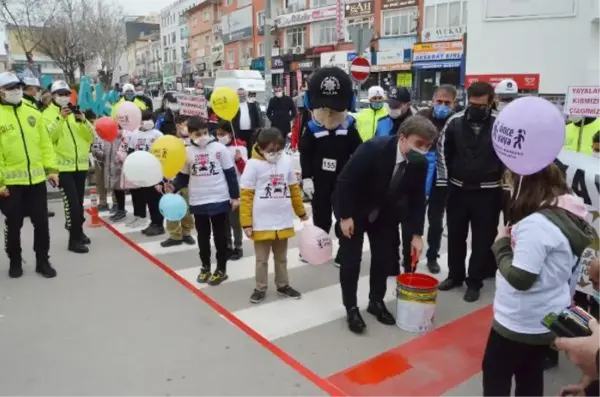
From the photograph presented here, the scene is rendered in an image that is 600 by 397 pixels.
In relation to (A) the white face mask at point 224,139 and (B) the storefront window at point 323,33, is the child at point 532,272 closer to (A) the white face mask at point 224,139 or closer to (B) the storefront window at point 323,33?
(A) the white face mask at point 224,139

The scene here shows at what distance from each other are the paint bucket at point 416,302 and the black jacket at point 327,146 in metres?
1.55

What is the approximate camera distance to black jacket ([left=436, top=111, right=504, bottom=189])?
14.3 ft

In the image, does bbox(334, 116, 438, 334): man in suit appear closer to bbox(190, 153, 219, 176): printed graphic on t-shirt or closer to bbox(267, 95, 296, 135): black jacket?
bbox(190, 153, 219, 176): printed graphic on t-shirt

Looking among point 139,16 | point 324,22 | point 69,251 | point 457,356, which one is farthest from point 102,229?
point 139,16

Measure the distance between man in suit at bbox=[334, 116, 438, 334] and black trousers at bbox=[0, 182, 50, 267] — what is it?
3.17m

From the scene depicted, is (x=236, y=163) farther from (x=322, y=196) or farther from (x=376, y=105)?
(x=376, y=105)

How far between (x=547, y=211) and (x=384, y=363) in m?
1.76

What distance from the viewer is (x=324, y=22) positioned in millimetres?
36750

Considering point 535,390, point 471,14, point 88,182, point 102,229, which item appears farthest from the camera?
point 471,14

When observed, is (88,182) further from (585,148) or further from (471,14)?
(471,14)

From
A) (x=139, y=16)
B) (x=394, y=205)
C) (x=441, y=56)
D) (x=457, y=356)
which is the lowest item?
(x=457, y=356)

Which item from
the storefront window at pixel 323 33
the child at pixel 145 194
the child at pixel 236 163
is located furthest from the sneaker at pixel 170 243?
the storefront window at pixel 323 33

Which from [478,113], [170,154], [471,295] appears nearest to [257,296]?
[170,154]

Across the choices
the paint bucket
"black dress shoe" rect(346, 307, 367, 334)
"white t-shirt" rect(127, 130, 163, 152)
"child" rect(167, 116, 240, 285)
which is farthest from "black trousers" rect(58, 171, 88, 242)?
the paint bucket
